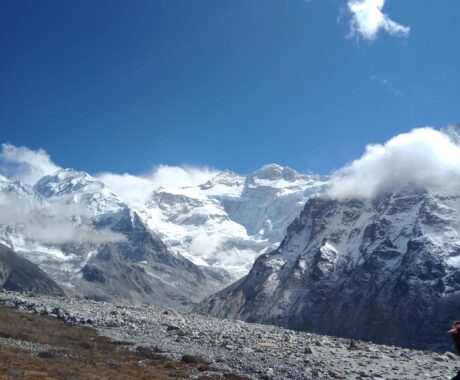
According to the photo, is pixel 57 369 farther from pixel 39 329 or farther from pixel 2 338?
pixel 39 329

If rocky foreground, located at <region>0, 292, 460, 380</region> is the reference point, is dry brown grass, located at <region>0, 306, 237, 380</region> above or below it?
below

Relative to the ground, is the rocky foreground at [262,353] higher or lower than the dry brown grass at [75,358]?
higher

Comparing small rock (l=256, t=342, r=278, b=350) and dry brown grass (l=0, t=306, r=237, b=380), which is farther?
small rock (l=256, t=342, r=278, b=350)

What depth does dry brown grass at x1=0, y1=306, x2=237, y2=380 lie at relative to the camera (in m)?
33.2

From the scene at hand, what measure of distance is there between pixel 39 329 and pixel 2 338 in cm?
598

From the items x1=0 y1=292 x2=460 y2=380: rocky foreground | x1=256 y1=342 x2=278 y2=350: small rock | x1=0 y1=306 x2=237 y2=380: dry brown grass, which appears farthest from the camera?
x1=256 y1=342 x2=278 y2=350: small rock

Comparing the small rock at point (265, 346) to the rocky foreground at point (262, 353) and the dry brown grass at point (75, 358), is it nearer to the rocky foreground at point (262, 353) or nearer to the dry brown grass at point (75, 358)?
the rocky foreground at point (262, 353)

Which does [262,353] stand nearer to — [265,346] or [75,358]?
[265,346]

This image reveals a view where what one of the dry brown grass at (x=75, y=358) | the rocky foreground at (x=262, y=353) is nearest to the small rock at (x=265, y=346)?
the rocky foreground at (x=262, y=353)

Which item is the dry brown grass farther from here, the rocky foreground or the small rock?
the small rock

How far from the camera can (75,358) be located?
130 ft

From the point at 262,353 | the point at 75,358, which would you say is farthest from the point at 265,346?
the point at 75,358

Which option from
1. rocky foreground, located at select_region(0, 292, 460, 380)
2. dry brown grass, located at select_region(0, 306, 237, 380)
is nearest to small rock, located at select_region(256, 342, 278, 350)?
rocky foreground, located at select_region(0, 292, 460, 380)

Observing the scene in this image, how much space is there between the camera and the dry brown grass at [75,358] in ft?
109
